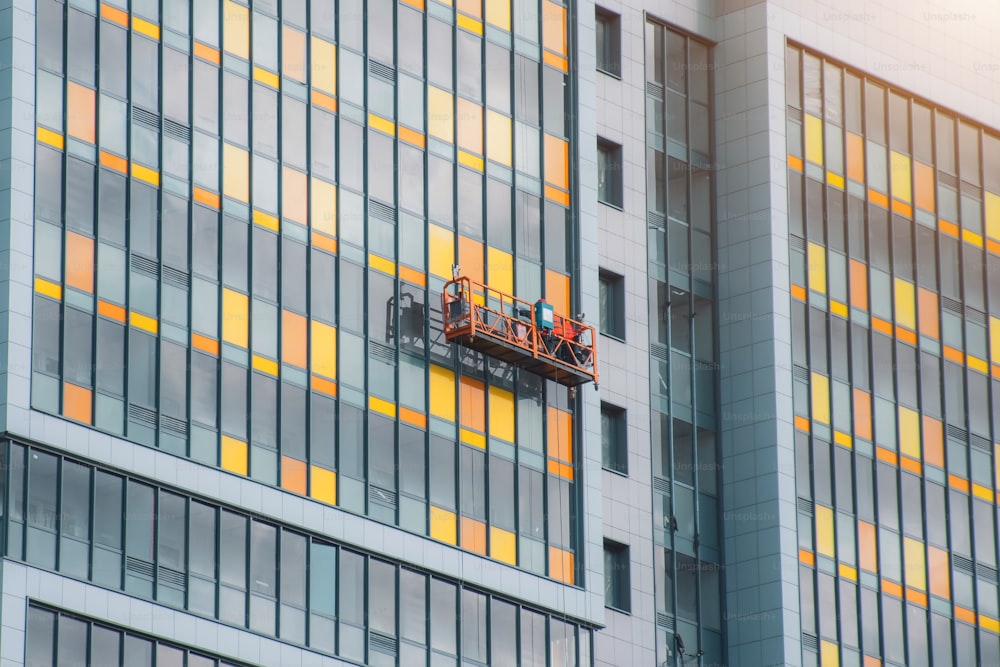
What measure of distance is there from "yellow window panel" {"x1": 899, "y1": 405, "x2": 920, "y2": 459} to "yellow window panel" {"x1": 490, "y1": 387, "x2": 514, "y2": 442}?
16.4 m

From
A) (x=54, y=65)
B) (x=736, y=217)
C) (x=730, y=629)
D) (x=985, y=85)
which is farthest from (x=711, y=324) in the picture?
(x=54, y=65)

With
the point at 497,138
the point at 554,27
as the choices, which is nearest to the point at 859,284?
the point at 554,27

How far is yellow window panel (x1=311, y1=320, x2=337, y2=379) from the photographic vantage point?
223 feet

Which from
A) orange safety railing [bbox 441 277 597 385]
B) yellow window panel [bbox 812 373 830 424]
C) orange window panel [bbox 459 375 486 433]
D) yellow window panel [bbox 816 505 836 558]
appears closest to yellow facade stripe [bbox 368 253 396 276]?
orange safety railing [bbox 441 277 597 385]

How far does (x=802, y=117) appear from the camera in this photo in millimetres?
83938

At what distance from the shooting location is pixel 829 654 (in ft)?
257

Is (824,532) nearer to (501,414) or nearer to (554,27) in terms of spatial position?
(501,414)

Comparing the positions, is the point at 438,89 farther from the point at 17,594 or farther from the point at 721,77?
the point at 17,594

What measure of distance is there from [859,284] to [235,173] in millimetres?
24054

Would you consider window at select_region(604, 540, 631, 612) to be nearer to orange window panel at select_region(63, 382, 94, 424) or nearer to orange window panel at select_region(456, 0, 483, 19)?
orange window panel at select_region(456, 0, 483, 19)

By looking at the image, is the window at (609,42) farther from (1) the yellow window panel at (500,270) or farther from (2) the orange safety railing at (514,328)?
(2) the orange safety railing at (514,328)

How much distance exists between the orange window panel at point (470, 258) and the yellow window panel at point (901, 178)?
18.9m

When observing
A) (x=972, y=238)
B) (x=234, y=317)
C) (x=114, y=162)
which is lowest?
(x=234, y=317)

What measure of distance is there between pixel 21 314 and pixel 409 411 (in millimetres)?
11478
